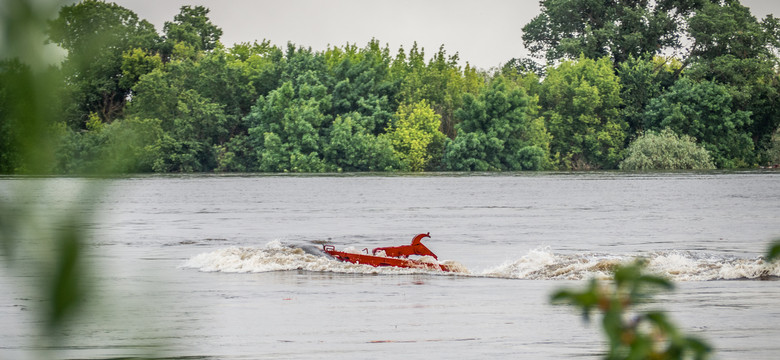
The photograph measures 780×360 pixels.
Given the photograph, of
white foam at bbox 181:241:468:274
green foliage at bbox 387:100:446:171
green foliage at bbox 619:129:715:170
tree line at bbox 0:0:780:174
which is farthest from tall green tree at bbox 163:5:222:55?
white foam at bbox 181:241:468:274

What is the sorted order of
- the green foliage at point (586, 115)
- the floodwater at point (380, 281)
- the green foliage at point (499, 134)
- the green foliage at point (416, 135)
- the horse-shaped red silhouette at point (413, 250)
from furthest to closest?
the green foliage at point (416, 135) → the green foliage at point (499, 134) → the green foliage at point (586, 115) → the horse-shaped red silhouette at point (413, 250) → the floodwater at point (380, 281)

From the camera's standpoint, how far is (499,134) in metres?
88.5

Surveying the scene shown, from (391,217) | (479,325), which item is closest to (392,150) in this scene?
(391,217)

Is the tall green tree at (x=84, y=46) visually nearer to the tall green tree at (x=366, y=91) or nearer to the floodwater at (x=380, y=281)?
the floodwater at (x=380, y=281)

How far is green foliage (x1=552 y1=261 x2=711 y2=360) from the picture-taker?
0.99 m

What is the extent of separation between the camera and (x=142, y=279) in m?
1.19

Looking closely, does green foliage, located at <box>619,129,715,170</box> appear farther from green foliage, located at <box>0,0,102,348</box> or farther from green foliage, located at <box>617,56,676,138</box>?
green foliage, located at <box>0,0,102,348</box>

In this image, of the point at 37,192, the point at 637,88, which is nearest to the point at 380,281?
the point at 37,192

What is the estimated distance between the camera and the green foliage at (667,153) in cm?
8212

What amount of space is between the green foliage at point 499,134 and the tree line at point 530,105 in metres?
0.12

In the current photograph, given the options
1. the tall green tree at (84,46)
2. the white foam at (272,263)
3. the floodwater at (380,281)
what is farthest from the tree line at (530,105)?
the tall green tree at (84,46)

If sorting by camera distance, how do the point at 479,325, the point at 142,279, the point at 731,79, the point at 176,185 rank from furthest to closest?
the point at 731,79 < the point at 176,185 < the point at 479,325 < the point at 142,279

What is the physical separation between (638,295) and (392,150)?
A: 89.2m

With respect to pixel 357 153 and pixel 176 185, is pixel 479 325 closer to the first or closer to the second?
pixel 176 185
